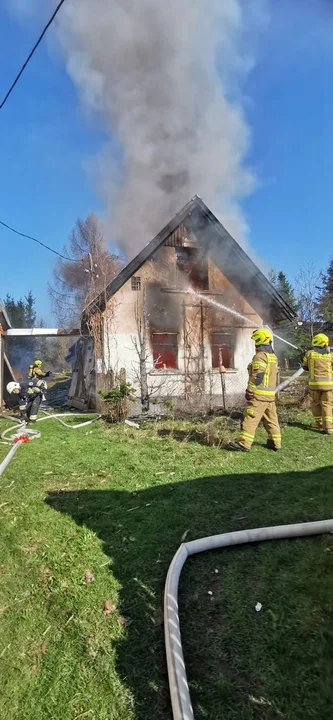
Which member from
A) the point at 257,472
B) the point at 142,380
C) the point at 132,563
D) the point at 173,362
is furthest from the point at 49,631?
the point at 173,362

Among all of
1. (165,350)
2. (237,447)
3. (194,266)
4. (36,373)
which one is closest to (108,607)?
(237,447)

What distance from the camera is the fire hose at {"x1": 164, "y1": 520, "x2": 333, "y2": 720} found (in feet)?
5.95

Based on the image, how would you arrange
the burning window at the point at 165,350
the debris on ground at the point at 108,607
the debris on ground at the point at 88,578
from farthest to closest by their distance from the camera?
the burning window at the point at 165,350
the debris on ground at the point at 88,578
the debris on ground at the point at 108,607

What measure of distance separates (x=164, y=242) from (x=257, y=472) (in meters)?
8.62

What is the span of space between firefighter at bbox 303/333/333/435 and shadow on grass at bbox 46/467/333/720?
236cm

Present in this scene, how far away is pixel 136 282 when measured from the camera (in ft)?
39.3

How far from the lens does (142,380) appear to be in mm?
10312

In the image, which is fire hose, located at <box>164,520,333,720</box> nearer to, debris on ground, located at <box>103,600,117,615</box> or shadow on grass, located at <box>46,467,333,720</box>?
shadow on grass, located at <box>46,467,333,720</box>

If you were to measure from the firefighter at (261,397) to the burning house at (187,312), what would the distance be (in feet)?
15.6

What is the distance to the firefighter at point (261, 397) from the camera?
19.6 feet

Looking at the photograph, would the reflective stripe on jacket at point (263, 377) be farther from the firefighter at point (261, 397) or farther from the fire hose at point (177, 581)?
the fire hose at point (177, 581)

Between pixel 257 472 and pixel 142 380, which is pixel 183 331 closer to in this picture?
pixel 142 380

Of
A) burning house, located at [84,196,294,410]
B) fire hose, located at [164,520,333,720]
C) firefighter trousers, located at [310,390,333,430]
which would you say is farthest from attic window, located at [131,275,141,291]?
fire hose, located at [164,520,333,720]

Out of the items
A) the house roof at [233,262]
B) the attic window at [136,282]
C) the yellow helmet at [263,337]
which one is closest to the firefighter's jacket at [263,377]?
the yellow helmet at [263,337]
